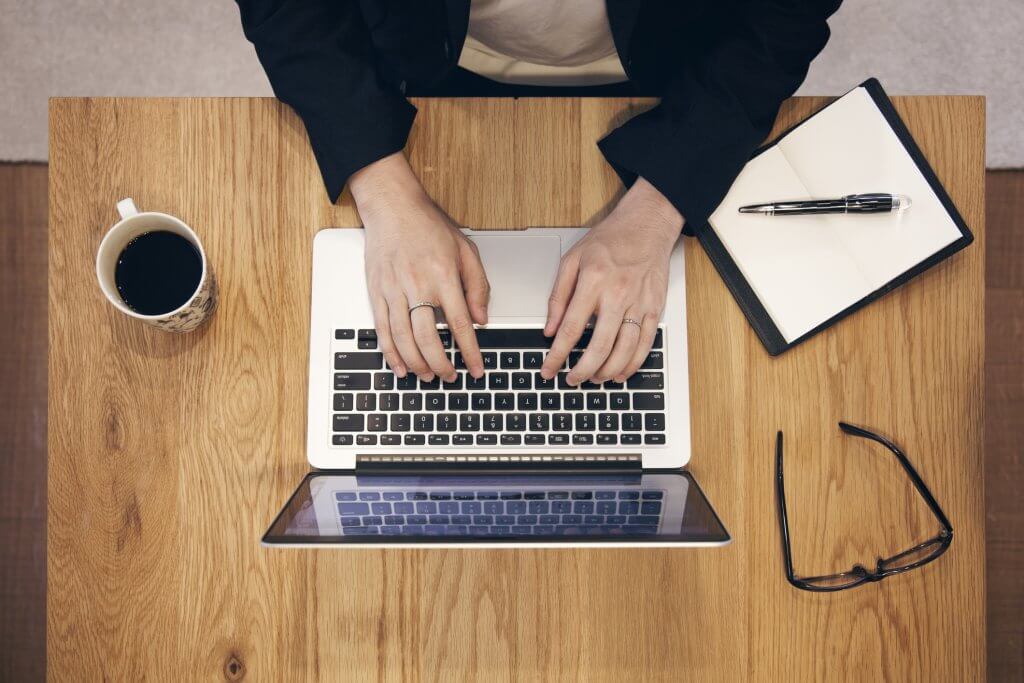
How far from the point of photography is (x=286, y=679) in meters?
0.71

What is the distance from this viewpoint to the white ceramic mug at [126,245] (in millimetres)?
633

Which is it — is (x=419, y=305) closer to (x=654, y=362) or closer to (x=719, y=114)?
(x=654, y=362)

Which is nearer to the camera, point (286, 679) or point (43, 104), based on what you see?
point (286, 679)

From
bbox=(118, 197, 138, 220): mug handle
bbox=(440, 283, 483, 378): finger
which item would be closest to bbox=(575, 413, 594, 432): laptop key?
bbox=(440, 283, 483, 378): finger

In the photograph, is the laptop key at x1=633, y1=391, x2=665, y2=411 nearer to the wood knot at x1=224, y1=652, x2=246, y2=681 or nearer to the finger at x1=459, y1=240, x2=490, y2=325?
the finger at x1=459, y1=240, x2=490, y2=325

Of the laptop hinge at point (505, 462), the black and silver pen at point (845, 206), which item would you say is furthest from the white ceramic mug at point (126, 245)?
the black and silver pen at point (845, 206)

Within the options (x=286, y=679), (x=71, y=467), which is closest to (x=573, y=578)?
(x=286, y=679)

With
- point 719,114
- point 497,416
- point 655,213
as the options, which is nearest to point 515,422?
point 497,416

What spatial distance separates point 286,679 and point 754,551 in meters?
0.52

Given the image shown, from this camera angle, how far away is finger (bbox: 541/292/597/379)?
68cm

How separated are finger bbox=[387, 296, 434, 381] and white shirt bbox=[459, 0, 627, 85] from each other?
0.33 metres

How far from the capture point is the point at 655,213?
2.35ft

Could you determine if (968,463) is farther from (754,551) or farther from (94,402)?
(94,402)

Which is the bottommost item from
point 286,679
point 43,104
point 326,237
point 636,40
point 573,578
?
point 286,679
